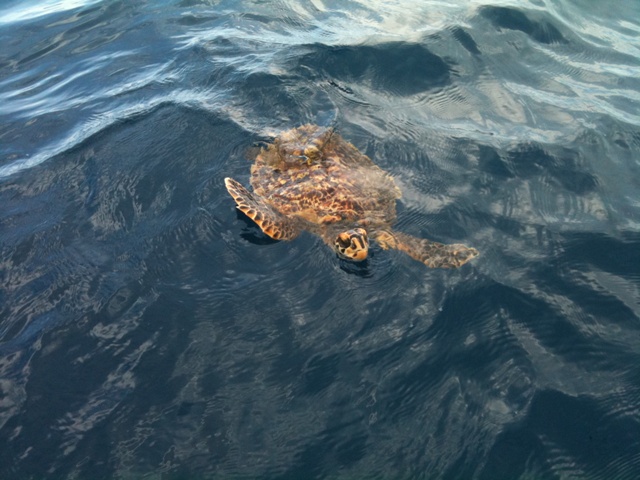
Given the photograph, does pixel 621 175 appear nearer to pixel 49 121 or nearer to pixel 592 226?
pixel 592 226

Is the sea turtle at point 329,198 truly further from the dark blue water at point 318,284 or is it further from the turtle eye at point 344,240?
the dark blue water at point 318,284

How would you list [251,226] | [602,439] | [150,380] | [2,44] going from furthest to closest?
1. [2,44]
2. [251,226]
3. [150,380]
4. [602,439]

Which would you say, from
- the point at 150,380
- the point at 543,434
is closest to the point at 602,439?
the point at 543,434

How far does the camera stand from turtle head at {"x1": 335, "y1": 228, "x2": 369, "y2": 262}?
5.85 meters

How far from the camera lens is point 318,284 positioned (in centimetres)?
592

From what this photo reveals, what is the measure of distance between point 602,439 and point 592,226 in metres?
3.26

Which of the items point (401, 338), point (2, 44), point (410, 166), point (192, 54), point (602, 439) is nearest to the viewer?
point (602, 439)

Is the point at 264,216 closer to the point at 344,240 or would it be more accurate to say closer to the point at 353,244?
the point at 344,240

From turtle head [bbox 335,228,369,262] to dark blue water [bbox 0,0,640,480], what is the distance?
24cm

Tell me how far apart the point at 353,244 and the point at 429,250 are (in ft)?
3.26

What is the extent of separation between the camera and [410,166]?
7855 mm

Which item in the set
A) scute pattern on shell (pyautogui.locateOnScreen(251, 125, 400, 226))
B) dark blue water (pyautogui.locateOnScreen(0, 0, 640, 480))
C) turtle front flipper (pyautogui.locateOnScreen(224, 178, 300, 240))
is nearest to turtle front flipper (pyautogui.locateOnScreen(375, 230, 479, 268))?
dark blue water (pyautogui.locateOnScreen(0, 0, 640, 480))

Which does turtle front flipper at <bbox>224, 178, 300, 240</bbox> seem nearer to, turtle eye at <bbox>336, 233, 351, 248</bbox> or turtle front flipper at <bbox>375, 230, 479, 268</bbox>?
turtle eye at <bbox>336, 233, 351, 248</bbox>

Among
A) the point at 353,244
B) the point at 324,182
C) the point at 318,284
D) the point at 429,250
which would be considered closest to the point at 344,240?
the point at 353,244
